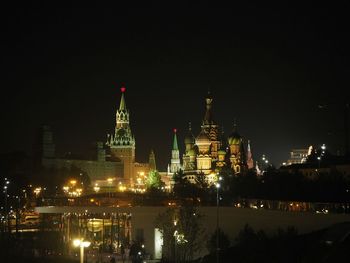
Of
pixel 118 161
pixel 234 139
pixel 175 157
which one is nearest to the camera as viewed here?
pixel 234 139

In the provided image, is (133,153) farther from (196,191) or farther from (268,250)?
(268,250)

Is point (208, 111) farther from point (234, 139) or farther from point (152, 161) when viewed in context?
point (152, 161)

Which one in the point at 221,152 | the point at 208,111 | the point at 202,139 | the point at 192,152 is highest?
the point at 208,111

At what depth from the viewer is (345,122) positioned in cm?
7050

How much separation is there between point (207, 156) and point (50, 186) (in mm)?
22858

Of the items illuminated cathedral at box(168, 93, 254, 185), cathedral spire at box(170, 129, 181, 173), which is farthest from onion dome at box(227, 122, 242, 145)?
cathedral spire at box(170, 129, 181, 173)

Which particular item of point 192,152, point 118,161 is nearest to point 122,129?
point 118,161

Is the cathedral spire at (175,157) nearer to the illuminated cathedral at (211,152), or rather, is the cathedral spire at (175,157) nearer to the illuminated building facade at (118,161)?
the illuminated building facade at (118,161)

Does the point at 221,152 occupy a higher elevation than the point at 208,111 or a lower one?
lower

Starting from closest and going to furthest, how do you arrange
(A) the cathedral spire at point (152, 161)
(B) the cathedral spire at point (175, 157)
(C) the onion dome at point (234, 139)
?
(C) the onion dome at point (234, 139), (B) the cathedral spire at point (175, 157), (A) the cathedral spire at point (152, 161)

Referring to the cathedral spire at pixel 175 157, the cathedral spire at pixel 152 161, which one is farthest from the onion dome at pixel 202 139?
the cathedral spire at pixel 152 161

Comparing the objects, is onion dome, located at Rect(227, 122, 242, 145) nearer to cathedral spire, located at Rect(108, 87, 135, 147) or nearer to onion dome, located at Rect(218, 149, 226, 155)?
onion dome, located at Rect(218, 149, 226, 155)

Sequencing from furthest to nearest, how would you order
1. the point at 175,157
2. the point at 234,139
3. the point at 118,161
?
the point at 118,161
the point at 175,157
the point at 234,139

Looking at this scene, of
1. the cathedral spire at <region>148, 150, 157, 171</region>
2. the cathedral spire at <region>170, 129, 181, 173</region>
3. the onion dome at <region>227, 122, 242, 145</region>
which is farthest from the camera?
the cathedral spire at <region>148, 150, 157, 171</region>
